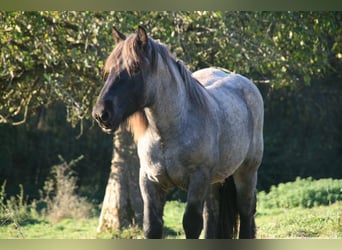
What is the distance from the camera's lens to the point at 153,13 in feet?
26.1

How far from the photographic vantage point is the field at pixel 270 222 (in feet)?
22.8

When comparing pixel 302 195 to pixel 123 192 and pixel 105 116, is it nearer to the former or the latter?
pixel 123 192

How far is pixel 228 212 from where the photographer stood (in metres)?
5.98

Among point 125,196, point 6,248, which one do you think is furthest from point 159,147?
point 125,196

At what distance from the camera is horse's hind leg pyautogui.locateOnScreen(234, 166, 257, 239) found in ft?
19.6

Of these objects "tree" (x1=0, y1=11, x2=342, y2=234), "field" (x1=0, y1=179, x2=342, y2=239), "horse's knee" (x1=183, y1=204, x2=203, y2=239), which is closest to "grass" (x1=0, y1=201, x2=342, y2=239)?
"field" (x1=0, y1=179, x2=342, y2=239)

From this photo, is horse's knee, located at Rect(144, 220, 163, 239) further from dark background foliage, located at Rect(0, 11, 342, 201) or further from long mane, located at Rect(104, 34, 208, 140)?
dark background foliage, located at Rect(0, 11, 342, 201)

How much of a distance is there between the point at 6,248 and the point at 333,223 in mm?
3658

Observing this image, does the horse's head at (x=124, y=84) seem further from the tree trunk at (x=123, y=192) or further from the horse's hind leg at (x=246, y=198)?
the tree trunk at (x=123, y=192)

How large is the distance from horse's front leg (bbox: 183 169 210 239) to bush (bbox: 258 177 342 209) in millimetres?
5121

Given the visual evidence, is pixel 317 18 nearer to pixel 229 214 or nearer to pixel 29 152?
pixel 229 214

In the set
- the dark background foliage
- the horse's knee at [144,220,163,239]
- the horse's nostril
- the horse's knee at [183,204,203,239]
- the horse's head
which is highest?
the dark background foliage

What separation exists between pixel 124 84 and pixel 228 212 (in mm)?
1965

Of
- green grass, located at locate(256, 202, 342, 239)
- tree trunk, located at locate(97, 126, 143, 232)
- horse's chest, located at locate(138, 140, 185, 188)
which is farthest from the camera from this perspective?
tree trunk, located at locate(97, 126, 143, 232)
